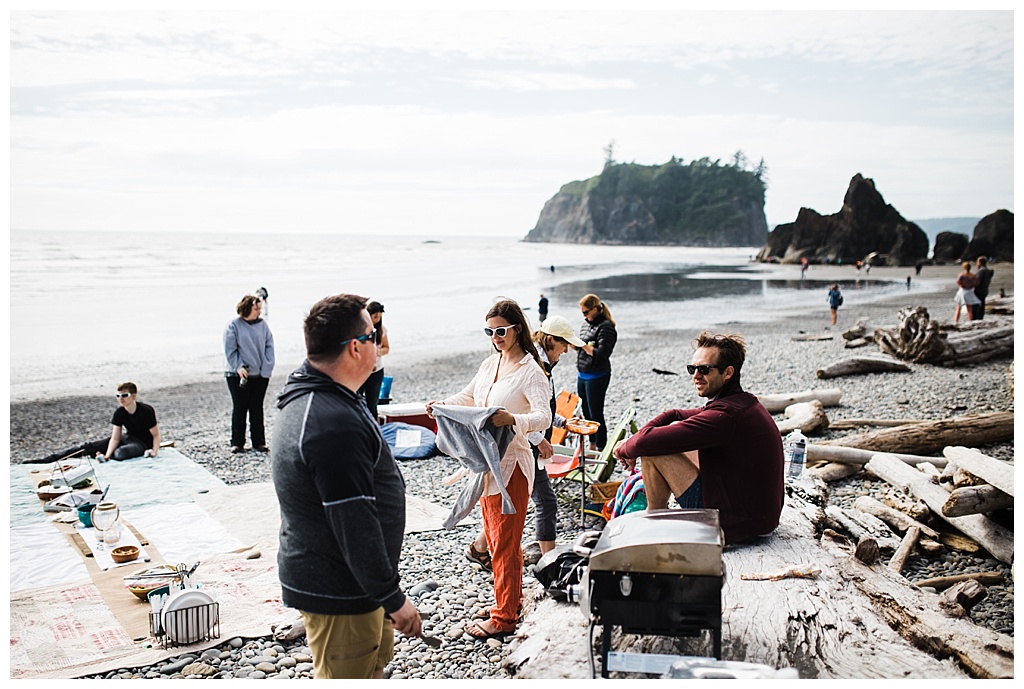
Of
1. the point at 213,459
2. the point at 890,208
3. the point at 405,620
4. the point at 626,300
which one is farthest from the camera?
the point at 890,208

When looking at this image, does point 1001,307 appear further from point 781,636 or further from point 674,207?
point 674,207

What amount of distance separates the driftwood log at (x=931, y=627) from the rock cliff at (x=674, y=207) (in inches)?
5377

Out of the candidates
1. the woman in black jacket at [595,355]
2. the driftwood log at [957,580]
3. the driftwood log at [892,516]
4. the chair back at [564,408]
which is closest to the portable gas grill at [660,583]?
the driftwood log at [957,580]

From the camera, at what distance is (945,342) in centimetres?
1239

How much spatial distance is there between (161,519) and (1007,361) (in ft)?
40.8

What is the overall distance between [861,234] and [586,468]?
217ft

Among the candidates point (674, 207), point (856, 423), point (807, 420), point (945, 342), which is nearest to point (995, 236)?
point (945, 342)

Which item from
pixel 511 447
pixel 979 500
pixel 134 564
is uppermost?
pixel 511 447

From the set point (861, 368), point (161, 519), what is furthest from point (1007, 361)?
point (161, 519)

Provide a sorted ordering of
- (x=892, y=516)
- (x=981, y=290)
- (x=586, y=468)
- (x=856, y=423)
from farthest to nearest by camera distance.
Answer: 1. (x=981, y=290)
2. (x=856, y=423)
3. (x=586, y=468)
4. (x=892, y=516)

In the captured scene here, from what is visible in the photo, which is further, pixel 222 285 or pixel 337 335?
pixel 222 285

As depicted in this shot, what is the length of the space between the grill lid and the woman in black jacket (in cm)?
466

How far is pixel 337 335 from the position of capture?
2.53m
